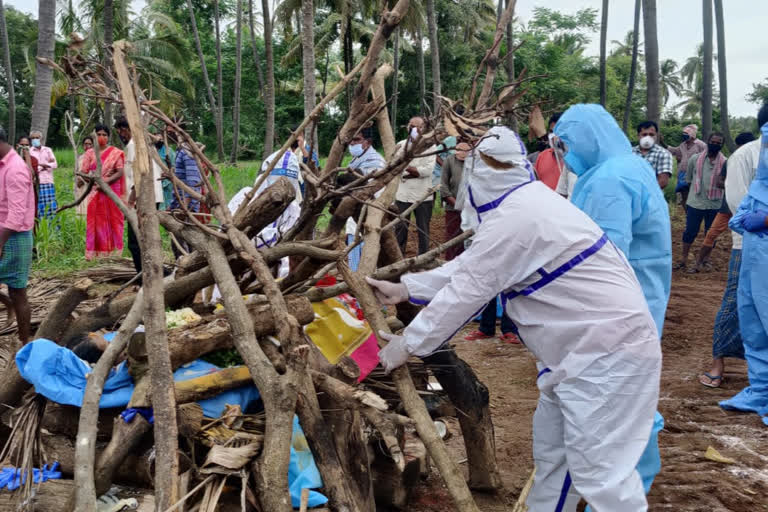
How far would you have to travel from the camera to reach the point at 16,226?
5.04 meters

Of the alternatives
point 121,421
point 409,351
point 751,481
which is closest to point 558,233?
point 409,351

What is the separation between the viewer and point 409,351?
2529mm

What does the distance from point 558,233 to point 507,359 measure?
363cm

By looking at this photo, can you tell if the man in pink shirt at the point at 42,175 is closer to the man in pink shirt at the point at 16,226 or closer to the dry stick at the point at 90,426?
the man in pink shirt at the point at 16,226

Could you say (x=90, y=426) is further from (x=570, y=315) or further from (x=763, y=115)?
(x=763, y=115)

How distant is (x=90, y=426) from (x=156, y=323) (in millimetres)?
446

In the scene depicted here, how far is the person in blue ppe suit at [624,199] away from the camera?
3156mm

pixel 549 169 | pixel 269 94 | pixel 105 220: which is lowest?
pixel 105 220

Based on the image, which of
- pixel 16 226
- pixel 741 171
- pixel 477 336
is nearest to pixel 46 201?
pixel 16 226

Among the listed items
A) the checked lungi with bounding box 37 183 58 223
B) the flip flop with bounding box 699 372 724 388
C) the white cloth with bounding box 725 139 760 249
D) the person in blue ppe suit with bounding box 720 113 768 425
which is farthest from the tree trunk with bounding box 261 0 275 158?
the person in blue ppe suit with bounding box 720 113 768 425

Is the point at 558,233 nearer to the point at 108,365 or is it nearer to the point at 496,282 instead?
the point at 496,282

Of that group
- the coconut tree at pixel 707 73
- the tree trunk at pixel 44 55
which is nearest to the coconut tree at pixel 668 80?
the coconut tree at pixel 707 73

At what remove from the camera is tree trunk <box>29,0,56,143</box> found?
8961mm

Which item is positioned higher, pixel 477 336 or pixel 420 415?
pixel 420 415
